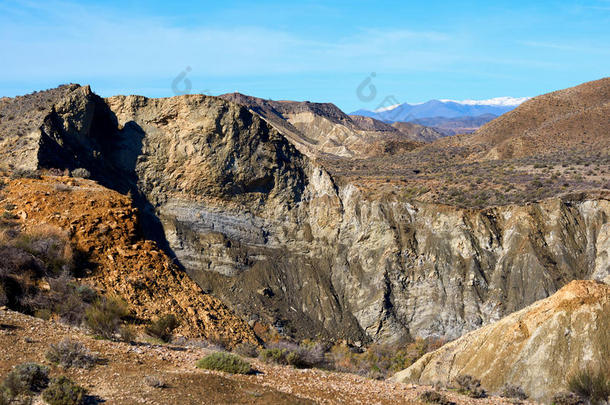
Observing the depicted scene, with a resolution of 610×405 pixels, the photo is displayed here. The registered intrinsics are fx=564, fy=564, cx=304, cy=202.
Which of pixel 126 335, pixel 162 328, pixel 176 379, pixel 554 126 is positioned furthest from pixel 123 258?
pixel 554 126

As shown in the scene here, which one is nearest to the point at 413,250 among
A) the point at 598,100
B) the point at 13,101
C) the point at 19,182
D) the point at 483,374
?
the point at 483,374

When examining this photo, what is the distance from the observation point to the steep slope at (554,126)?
71688 millimetres

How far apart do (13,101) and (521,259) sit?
35336 millimetres

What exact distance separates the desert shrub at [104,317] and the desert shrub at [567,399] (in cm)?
1093

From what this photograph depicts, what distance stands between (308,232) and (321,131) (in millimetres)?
105943

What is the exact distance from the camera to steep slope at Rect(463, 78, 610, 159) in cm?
7169

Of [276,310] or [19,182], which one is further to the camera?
[276,310]

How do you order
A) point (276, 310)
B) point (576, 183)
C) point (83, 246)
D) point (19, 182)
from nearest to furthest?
point (83, 246), point (19, 182), point (276, 310), point (576, 183)

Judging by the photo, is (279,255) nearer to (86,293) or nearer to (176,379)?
(86,293)

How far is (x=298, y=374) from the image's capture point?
40.7ft

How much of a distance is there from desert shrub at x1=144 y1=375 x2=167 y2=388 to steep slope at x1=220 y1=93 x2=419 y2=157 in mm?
88248

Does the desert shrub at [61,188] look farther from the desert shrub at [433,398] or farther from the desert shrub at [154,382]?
the desert shrub at [433,398]

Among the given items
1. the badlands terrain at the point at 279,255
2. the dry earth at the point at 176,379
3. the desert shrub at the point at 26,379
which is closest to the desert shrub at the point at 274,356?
the badlands terrain at the point at 279,255

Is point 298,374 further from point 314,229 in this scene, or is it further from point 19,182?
point 314,229
